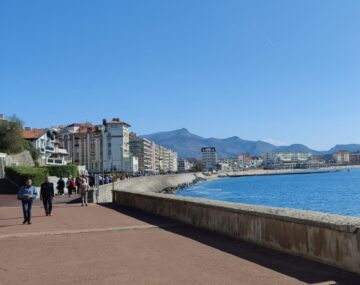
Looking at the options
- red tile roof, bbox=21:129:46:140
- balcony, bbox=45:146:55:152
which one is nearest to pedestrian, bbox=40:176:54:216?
red tile roof, bbox=21:129:46:140

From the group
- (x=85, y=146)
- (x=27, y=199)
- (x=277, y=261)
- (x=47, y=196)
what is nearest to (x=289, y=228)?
(x=277, y=261)

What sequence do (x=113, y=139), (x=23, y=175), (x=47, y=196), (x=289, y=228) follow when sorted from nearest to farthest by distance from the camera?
(x=289, y=228), (x=47, y=196), (x=23, y=175), (x=113, y=139)

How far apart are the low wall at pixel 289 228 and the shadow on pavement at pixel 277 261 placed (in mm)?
157

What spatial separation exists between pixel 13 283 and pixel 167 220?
374 inches

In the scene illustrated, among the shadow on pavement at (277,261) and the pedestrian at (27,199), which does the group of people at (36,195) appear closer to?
the pedestrian at (27,199)

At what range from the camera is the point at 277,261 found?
9.36 m

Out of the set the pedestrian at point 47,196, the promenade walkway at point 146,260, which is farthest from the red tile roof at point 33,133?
the promenade walkway at point 146,260

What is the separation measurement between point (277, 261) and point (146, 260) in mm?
2345

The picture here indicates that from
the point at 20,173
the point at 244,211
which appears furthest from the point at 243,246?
the point at 20,173

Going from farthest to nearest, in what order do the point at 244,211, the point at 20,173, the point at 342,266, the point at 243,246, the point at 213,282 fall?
the point at 20,173 < the point at 244,211 < the point at 243,246 < the point at 342,266 < the point at 213,282

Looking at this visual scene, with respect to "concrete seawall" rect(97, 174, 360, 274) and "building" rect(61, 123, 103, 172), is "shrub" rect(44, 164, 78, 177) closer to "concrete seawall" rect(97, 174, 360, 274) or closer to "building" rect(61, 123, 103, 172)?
"concrete seawall" rect(97, 174, 360, 274)

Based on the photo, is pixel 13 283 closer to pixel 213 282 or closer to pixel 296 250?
pixel 213 282

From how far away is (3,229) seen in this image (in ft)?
54.2

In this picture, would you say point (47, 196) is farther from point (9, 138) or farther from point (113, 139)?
point (113, 139)
